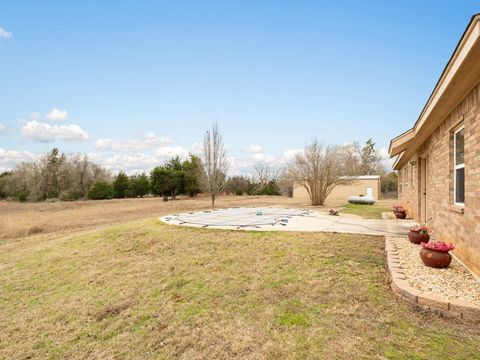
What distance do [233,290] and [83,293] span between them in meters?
2.73

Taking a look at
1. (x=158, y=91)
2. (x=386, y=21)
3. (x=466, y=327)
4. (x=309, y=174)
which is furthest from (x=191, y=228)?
(x=309, y=174)

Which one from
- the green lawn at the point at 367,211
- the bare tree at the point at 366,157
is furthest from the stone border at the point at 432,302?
the bare tree at the point at 366,157

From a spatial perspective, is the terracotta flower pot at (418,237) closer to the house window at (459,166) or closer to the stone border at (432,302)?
the house window at (459,166)

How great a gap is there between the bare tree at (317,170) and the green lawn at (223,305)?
37.2ft

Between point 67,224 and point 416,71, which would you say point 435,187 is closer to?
point 416,71

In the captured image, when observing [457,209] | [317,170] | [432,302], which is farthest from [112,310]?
[317,170]

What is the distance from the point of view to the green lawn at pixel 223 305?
278cm

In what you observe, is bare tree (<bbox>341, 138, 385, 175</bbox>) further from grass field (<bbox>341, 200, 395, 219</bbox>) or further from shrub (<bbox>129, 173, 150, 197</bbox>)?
shrub (<bbox>129, 173, 150, 197</bbox>)

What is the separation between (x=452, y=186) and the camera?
5.12 m

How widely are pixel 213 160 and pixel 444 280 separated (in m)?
17.9

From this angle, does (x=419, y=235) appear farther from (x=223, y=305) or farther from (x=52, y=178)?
(x=52, y=178)

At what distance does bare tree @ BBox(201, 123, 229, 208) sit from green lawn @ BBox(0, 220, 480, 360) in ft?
45.3

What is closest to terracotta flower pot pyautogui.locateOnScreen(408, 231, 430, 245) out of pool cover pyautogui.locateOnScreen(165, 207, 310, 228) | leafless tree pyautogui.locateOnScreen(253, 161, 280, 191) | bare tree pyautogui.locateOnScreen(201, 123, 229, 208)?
pool cover pyautogui.locateOnScreen(165, 207, 310, 228)

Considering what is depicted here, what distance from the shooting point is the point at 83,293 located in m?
4.89
